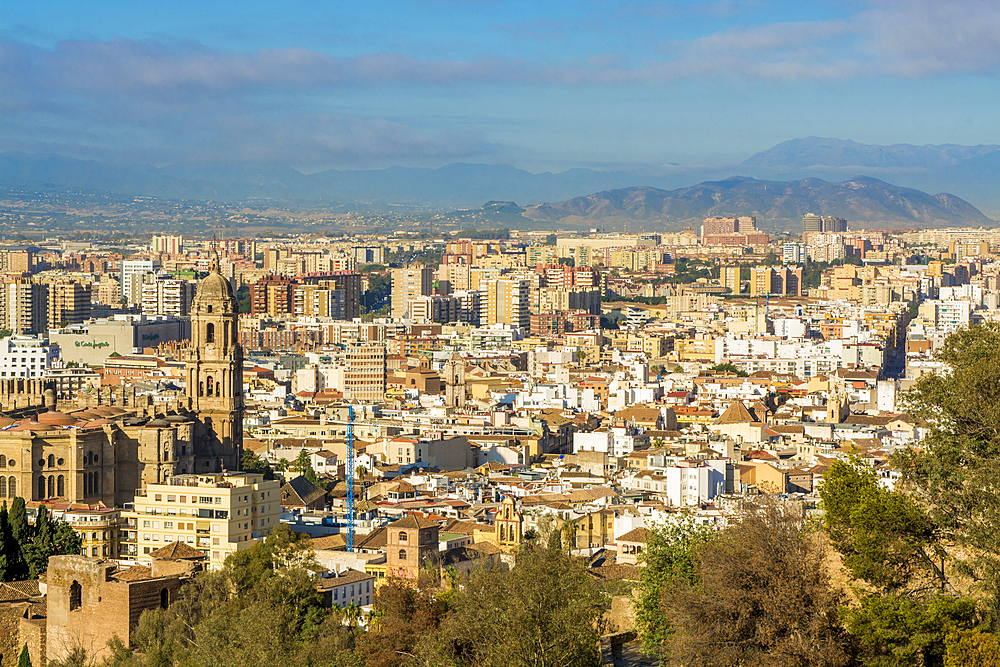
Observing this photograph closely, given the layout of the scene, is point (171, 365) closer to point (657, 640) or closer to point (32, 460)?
point (32, 460)

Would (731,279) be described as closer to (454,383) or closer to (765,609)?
(454,383)

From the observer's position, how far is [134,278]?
337 feet

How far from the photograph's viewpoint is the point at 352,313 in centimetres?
9725

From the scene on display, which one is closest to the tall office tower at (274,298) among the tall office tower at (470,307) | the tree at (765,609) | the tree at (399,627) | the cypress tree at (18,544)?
the tall office tower at (470,307)

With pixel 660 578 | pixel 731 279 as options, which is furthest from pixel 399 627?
pixel 731 279

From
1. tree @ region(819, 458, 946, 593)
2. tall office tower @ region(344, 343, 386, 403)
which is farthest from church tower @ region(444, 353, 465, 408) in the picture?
tree @ region(819, 458, 946, 593)

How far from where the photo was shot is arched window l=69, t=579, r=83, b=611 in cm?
1909

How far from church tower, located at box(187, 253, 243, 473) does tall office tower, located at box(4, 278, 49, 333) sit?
168 feet

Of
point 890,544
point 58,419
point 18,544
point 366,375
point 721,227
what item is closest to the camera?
point 890,544

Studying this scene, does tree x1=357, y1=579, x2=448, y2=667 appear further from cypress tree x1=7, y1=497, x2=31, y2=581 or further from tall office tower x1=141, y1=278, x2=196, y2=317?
tall office tower x1=141, y1=278, x2=196, y2=317

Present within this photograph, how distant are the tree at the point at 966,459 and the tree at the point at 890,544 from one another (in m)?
0.15

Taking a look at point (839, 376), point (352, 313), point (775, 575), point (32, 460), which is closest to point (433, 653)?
point (775, 575)

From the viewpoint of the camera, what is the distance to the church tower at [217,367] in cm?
3459

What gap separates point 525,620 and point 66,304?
76.8 metres
